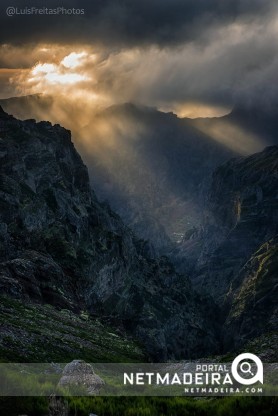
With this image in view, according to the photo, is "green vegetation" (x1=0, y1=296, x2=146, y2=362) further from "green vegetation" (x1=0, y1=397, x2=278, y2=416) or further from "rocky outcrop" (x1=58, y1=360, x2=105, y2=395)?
"green vegetation" (x1=0, y1=397, x2=278, y2=416)

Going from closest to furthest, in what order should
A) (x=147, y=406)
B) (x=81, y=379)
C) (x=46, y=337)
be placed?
(x=147, y=406) < (x=81, y=379) < (x=46, y=337)

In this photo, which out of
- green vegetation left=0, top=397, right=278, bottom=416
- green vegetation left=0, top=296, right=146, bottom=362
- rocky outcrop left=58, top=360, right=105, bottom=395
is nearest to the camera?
green vegetation left=0, top=397, right=278, bottom=416

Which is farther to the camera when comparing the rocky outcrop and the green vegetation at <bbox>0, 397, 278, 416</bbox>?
the rocky outcrop

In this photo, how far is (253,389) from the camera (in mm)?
19766

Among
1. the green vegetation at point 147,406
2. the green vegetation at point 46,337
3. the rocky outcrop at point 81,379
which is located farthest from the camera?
the green vegetation at point 46,337

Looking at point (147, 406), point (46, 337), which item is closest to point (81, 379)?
point (147, 406)

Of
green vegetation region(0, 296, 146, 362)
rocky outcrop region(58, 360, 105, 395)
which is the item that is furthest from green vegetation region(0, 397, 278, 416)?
green vegetation region(0, 296, 146, 362)

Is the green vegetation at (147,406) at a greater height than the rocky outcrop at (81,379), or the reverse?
the rocky outcrop at (81,379)

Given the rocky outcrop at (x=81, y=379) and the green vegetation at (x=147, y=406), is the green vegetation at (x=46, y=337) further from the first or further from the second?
the green vegetation at (x=147, y=406)

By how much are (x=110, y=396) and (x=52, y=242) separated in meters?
158

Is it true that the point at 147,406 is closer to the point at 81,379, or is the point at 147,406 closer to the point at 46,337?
the point at 81,379

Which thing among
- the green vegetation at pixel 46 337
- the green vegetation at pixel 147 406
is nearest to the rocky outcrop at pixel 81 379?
the green vegetation at pixel 147 406

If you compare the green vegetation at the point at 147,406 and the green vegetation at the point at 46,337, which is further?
the green vegetation at the point at 46,337

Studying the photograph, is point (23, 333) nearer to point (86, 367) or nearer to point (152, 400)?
point (86, 367)
